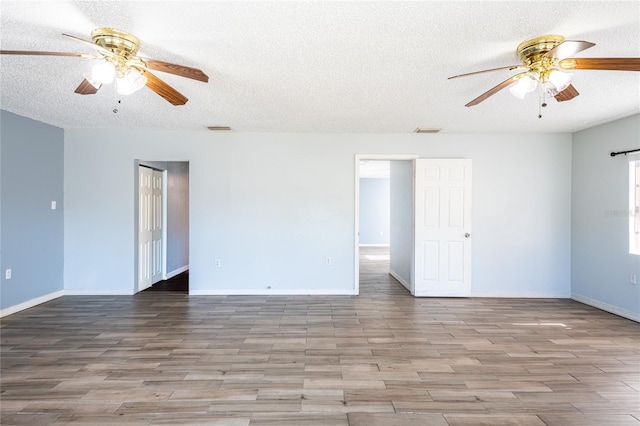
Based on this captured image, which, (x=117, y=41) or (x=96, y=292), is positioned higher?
(x=117, y=41)

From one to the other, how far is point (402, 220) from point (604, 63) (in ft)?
13.7

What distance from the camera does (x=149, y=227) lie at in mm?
5598

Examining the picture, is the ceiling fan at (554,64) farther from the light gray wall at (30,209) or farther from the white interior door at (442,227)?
the light gray wall at (30,209)

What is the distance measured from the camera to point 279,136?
5.08 meters

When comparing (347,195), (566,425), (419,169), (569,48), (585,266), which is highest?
(569,48)

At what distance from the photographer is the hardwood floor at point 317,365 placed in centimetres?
216

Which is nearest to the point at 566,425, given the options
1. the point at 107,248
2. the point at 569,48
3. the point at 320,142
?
the point at 569,48

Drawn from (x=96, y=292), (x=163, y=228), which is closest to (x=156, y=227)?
(x=163, y=228)

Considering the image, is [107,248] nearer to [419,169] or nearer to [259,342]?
[259,342]

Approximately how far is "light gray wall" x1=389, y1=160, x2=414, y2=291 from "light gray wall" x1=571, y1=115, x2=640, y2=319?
7.68ft

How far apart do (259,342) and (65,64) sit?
114 inches

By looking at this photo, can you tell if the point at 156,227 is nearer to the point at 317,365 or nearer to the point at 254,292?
the point at 254,292

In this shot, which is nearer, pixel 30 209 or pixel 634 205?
pixel 634 205

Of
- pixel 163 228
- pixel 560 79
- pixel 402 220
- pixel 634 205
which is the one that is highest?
pixel 560 79
